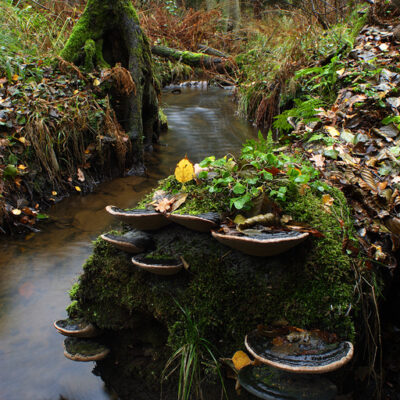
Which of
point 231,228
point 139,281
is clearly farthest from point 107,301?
point 231,228

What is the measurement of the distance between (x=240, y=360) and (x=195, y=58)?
12.5m

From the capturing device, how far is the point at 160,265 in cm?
203

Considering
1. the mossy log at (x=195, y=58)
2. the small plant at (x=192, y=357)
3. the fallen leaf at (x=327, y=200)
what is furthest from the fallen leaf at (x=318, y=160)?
the mossy log at (x=195, y=58)

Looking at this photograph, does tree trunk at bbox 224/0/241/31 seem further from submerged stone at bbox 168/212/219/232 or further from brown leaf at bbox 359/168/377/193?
submerged stone at bbox 168/212/219/232

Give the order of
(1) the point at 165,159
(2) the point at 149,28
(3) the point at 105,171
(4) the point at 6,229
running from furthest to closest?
(2) the point at 149,28
(1) the point at 165,159
(3) the point at 105,171
(4) the point at 6,229

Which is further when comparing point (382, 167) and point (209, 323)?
point (382, 167)

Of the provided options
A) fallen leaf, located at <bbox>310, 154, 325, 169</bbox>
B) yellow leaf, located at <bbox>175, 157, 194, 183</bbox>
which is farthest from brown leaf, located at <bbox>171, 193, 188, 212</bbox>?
fallen leaf, located at <bbox>310, 154, 325, 169</bbox>

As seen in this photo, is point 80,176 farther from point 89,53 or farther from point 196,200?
point 196,200

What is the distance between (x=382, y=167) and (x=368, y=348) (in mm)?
1871

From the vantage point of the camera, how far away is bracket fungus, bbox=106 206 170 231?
2104mm

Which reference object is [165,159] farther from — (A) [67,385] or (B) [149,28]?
(B) [149,28]

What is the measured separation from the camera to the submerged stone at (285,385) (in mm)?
1560

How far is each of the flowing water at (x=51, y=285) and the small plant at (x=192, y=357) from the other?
0.84 m

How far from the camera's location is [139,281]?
2.31 meters
